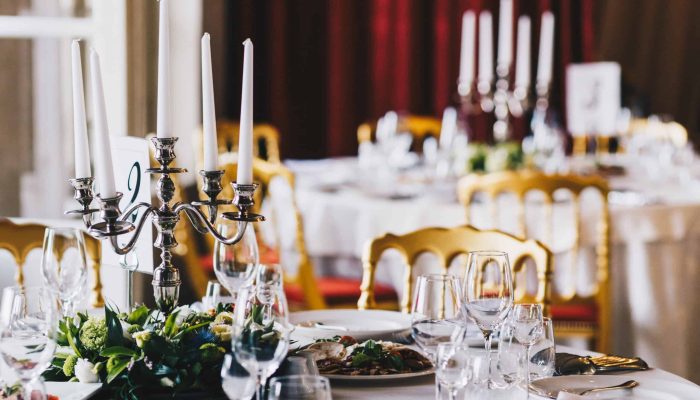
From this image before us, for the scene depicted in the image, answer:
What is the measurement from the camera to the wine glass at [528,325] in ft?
4.88

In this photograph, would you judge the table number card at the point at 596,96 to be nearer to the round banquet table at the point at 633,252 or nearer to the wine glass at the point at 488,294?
the round banquet table at the point at 633,252

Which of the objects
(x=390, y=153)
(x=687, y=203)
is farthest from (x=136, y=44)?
(x=687, y=203)

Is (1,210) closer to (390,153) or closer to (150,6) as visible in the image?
(150,6)

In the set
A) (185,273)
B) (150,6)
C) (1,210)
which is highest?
(150,6)

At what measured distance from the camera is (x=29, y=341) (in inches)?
47.9

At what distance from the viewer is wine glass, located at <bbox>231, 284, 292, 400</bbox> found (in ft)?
3.84

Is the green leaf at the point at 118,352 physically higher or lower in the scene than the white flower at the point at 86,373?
higher

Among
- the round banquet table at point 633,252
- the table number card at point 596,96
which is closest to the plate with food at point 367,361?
the round banquet table at point 633,252

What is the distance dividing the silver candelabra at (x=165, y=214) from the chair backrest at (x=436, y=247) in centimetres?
70

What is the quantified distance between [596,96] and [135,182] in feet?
10.9

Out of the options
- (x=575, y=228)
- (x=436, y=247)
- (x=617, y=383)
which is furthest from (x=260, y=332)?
(x=575, y=228)

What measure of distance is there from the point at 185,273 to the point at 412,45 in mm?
1954

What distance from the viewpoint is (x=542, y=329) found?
4.92 ft

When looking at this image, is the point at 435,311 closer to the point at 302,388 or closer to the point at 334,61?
the point at 302,388
